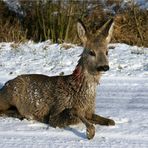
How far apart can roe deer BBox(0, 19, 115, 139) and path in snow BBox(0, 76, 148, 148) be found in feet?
0.46

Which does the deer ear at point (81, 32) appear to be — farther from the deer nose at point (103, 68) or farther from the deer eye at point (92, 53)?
the deer nose at point (103, 68)

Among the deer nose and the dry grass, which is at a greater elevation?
the deer nose

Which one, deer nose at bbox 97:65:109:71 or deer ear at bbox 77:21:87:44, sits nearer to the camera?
deer nose at bbox 97:65:109:71

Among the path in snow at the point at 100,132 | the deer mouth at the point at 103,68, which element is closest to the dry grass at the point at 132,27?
the path in snow at the point at 100,132

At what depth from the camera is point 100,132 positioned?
736 centimetres

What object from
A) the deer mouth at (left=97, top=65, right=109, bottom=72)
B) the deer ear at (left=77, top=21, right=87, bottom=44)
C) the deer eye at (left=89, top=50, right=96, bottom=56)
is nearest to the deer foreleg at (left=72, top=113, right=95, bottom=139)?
the deer mouth at (left=97, top=65, right=109, bottom=72)

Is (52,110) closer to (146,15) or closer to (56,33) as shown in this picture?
(56,33)

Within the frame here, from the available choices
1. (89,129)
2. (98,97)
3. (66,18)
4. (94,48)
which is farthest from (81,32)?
(66,18)

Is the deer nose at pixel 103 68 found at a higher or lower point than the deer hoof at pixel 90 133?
higher

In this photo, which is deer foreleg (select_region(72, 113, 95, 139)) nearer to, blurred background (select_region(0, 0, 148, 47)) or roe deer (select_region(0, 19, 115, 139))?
roe deer (select_region(0, 19, 115, 139))

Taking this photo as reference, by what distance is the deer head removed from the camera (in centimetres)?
740

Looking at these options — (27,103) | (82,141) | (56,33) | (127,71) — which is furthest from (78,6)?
(82,141)

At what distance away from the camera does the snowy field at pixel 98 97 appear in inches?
Result: 277

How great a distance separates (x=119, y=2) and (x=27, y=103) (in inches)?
329
